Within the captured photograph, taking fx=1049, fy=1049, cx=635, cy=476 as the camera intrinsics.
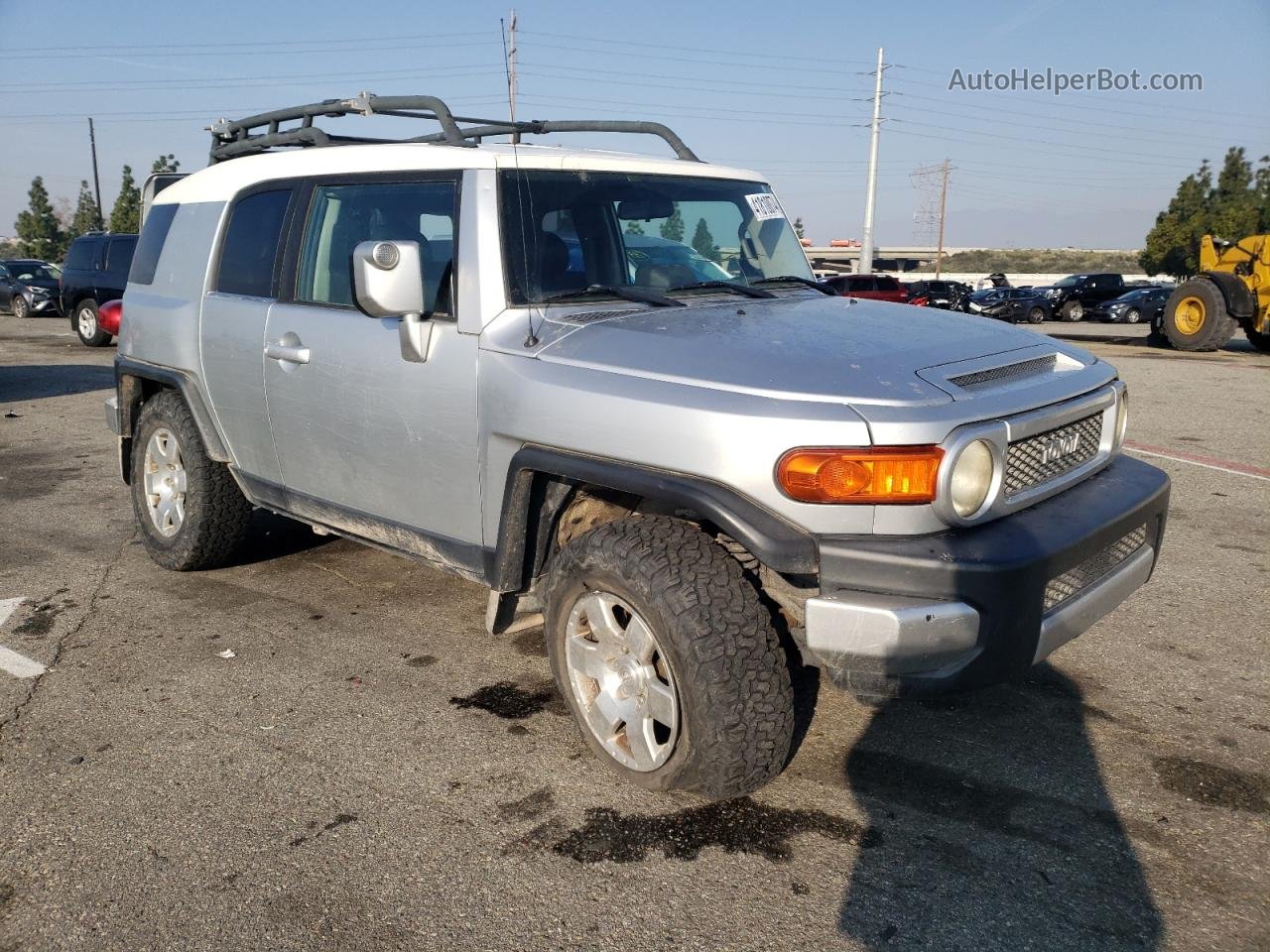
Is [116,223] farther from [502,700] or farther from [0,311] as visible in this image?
[502,700]

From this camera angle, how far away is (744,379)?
9.52ft

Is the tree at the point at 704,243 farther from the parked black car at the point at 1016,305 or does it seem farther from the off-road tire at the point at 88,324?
the parked black car at the point at 1016,305

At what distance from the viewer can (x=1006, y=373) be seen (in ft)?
10.7

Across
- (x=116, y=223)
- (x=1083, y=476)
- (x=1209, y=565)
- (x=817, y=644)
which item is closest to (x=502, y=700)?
(x=817, y=644)

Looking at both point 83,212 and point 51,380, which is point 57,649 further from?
point 83,212

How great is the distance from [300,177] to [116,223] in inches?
2746

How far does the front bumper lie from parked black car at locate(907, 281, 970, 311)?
2943cm

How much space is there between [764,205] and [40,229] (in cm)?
8361

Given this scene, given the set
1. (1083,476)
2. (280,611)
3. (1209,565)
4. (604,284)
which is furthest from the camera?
(1209,565)

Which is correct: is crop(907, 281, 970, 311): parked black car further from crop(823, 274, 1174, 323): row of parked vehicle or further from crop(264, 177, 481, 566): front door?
crop(264, 177, 481, 566): front door

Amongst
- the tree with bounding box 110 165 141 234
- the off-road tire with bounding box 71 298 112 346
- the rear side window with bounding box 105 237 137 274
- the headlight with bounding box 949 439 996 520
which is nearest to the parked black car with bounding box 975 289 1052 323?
the rear side window with bounding box 105 237 137 274

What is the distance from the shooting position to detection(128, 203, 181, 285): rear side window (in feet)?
17.4

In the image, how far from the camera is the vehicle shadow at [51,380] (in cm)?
1234

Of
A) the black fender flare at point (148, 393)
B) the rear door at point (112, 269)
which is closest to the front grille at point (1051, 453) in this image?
the black fender flare at point (148, 393)
